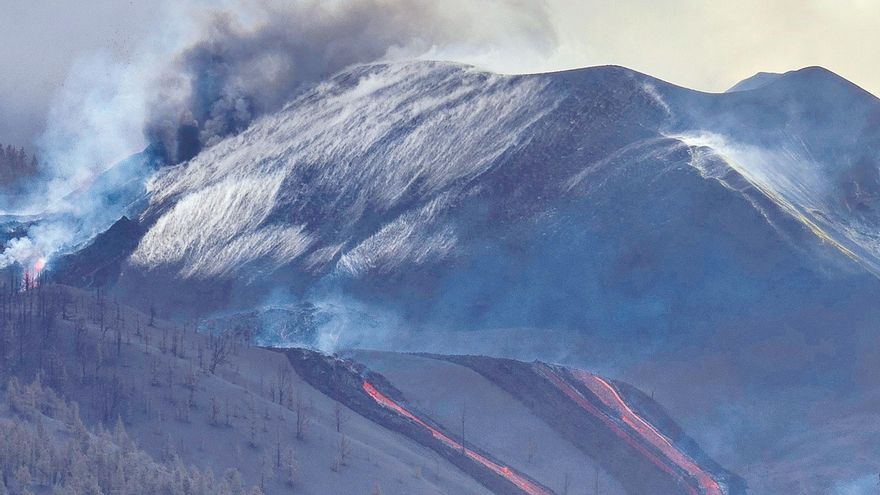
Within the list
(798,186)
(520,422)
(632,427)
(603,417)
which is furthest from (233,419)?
(798,186)

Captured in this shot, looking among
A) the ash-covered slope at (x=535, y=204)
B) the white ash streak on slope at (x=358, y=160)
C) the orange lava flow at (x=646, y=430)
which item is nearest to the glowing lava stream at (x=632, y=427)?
the orange lava flow at (x=646, y=430)

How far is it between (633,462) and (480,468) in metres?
8.10

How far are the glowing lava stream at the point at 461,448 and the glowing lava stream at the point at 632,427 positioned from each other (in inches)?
293

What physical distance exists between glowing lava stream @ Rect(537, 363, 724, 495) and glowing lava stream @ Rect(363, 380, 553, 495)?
7450 mm

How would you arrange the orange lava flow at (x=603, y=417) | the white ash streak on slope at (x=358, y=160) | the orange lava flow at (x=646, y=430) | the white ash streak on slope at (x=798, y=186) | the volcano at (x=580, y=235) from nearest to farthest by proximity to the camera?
the orange lava flow at (x=646, y=430) < the orange lava flow at (x=603, y=417) < the volcano at (x=580, y=235) < the white ash streak on slope at (x=798, y=186) < the white ash streak on slope at (x=358, y=160)

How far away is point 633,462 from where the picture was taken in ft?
360

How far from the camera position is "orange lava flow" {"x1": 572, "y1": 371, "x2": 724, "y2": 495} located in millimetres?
A: 108438

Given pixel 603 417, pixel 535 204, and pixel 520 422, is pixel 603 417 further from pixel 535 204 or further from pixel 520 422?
pixel 535 204

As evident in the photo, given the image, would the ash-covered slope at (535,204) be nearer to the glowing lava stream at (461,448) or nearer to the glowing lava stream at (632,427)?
the glowing lava stream at (632,427)

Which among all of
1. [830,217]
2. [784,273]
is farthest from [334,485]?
[830,217]

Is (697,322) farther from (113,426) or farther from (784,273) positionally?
Result: (113,426)

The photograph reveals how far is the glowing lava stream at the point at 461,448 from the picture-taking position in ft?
347

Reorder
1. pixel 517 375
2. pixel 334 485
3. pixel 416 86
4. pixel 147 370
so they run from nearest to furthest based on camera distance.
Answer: pixel 334 485
pixel 147 370
pixel 517 375
pixel 416 86

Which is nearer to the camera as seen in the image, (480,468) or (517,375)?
(480,468)
